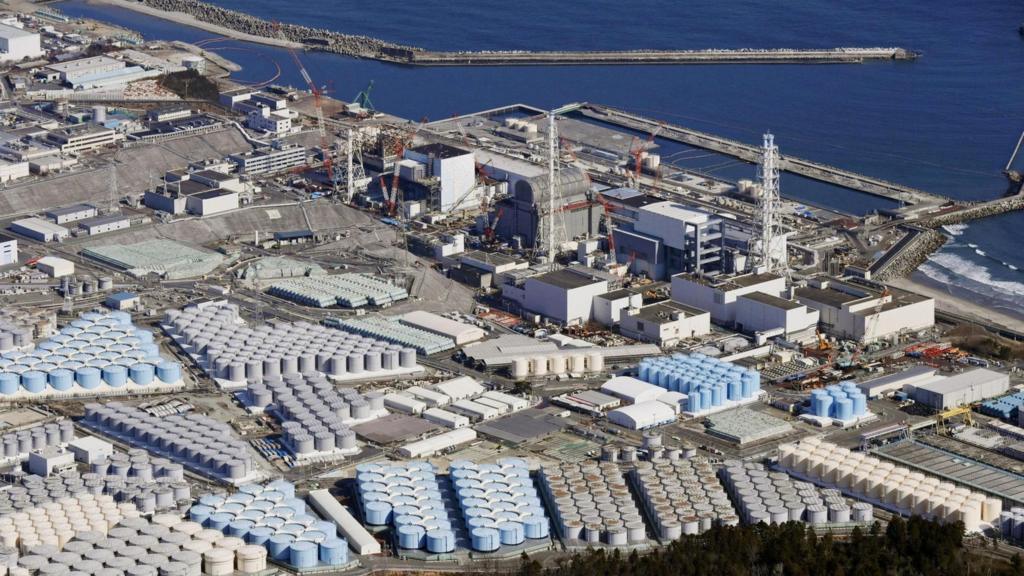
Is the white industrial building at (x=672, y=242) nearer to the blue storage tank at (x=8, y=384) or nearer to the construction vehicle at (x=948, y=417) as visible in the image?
the construction vehicle at (x=948, y=417)

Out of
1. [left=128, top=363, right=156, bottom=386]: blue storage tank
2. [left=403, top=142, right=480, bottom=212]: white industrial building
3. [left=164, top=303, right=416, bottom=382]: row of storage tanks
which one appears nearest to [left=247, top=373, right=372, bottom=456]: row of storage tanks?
[left=164, top=303, right=416, bottom=382]: row of storage tanks

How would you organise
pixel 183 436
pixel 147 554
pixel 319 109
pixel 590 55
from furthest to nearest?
pixel 590 55
pixel 319 109
pixel 183 436
pixel 147 554

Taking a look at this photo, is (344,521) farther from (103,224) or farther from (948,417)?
(103,224)

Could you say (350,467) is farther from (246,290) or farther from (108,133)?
(108,133)

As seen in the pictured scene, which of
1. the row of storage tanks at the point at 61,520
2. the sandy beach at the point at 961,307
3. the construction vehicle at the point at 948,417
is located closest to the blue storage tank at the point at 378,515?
the row of storage tanks at the point at 61,520

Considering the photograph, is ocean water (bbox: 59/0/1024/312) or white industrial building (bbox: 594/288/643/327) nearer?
white industrial building (bbox: 594/288/643/327)

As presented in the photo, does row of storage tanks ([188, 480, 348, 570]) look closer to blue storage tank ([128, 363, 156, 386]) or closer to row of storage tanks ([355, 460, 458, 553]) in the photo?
row of storage tanks ([355, 460, 458, 553])

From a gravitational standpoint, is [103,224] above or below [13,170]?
below

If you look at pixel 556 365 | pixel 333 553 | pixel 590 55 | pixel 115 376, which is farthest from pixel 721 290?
pixel 590 55
